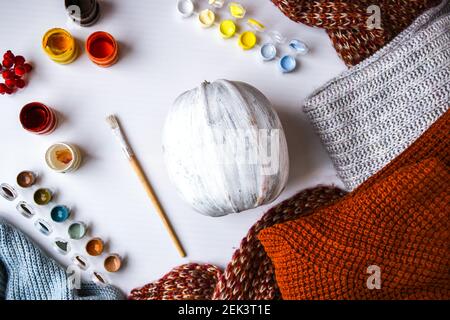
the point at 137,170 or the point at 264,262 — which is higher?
the point at 137,170

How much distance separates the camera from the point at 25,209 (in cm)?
77

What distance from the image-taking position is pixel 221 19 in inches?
31.0

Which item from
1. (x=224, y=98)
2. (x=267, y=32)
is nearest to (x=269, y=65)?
(x=267, y=32)

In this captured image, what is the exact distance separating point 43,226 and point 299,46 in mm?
487

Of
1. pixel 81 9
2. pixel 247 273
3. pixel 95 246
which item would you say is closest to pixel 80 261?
pixel 95 246

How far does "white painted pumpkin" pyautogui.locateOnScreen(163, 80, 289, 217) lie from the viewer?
2.07 feet

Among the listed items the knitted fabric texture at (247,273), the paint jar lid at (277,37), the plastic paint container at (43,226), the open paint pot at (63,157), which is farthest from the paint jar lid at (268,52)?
the plastic paint container at (43,226)

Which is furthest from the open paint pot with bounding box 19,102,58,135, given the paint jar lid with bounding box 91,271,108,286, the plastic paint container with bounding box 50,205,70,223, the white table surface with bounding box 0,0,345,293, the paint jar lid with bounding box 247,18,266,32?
the paint jar lid with bounding box 247,18,266,32

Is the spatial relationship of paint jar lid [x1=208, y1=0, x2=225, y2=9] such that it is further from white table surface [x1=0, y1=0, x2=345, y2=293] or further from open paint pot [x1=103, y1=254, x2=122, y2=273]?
open paint pot [x1=103, y1=254, x2=122, y2=273]

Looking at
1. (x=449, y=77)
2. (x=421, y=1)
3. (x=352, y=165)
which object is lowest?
(x=352, y=165)

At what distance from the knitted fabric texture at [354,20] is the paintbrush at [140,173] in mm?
319

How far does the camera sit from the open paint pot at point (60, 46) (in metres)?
0.75
